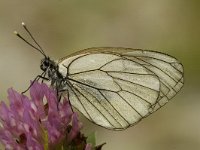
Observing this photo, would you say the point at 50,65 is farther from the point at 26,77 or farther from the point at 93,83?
the point at 26,77

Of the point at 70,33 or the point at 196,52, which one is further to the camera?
the point at 70,33

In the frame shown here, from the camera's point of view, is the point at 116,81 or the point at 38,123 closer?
the point at 38,123

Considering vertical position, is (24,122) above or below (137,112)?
below

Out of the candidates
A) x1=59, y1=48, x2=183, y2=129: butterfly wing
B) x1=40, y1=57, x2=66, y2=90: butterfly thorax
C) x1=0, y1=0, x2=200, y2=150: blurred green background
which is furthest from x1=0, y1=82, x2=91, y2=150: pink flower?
x1=0, y1=0, x2=200, y2=150: blurred green background

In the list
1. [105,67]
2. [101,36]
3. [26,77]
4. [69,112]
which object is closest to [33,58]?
[26,77]

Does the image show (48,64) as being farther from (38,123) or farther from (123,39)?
(123,39)

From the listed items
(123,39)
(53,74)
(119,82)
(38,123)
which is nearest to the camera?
(38,123)

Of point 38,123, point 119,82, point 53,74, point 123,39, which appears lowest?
point 38,123

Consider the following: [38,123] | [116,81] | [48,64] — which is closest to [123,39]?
[116,81]
